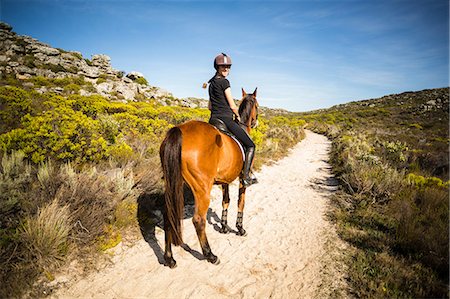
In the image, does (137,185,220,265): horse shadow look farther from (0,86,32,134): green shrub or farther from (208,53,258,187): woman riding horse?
(0,86,32,134): green shrub

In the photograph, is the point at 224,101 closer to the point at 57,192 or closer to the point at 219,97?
the point at 219,97

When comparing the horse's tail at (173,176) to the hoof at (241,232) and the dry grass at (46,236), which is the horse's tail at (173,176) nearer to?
the dry grass at (46,236)

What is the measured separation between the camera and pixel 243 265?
345 centimetres

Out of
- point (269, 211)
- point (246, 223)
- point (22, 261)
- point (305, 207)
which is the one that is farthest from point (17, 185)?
point (305, 207)

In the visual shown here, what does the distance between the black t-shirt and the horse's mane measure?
617 millimetres

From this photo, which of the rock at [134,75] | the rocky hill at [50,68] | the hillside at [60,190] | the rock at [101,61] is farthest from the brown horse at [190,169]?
the rock at [101,61]

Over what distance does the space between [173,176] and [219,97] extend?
177cm

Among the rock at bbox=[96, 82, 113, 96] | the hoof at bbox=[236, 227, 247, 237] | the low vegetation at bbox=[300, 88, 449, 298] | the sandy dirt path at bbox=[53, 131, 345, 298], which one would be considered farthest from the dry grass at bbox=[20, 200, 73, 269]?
the rock at bbox=[96, 82, 113, 96]

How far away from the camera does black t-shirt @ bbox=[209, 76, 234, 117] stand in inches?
148

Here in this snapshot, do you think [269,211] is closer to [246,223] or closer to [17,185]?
[246,223]

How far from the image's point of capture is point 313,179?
341 inches

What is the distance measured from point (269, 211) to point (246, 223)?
103 centimetres

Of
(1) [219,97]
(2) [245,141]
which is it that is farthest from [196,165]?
(1) [219,97]

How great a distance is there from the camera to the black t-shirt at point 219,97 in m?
3.76
